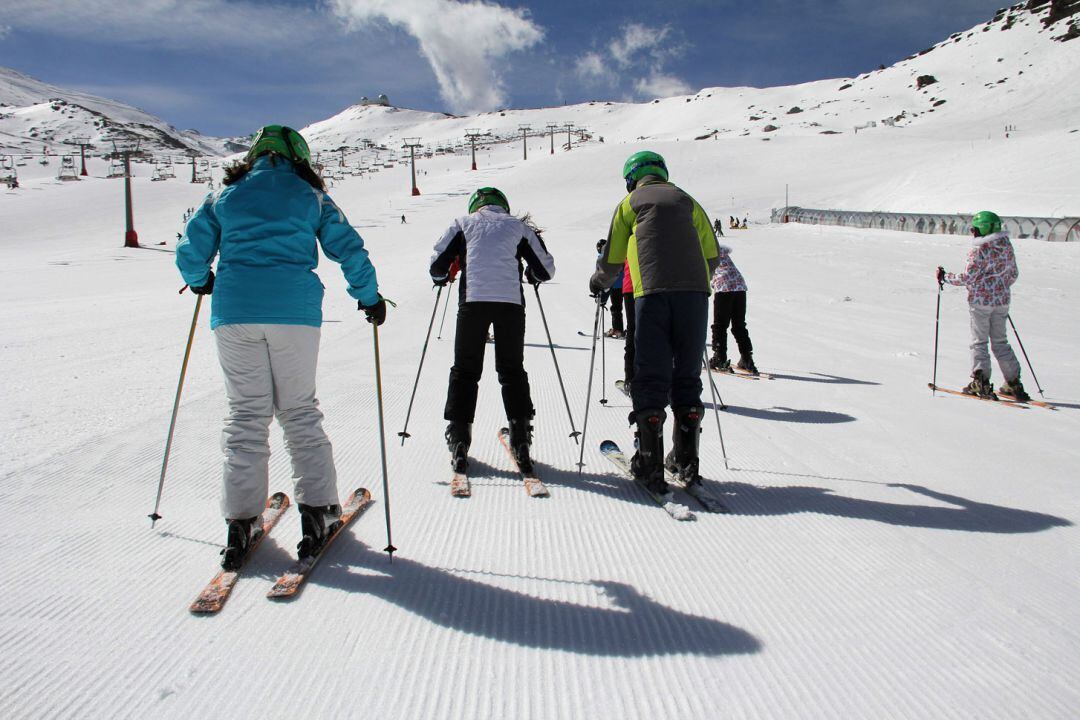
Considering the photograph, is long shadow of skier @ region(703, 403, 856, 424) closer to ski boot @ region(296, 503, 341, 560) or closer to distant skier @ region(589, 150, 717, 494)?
distant skier @ region(589, 150, 717, 494)

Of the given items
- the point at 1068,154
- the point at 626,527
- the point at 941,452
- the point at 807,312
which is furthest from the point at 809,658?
the point at 1068,154

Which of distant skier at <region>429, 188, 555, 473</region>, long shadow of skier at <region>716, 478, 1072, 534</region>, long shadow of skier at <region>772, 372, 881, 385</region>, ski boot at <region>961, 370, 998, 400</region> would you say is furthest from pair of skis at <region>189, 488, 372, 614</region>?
ski boot at <region>961, 370, 998, 400</region>

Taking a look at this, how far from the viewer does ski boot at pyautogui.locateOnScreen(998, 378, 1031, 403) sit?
20.9 feet

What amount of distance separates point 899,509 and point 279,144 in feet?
12.9

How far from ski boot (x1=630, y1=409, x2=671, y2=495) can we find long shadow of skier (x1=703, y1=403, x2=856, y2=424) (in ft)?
7.94

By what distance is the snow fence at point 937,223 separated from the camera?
71.3 ft

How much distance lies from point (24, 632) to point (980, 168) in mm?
46495

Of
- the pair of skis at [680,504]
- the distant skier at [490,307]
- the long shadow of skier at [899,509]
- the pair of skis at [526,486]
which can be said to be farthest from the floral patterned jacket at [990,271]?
the pair of skis at [526,486]

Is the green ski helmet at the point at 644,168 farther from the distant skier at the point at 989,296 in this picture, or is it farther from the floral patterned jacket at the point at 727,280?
the distant skier at the point at 989,296

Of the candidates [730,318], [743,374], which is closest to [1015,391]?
[743,374]

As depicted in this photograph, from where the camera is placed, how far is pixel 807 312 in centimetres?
1330

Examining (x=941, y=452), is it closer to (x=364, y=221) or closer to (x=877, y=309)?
(x=877, y=309)

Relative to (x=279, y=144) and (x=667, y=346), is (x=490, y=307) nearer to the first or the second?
(x=667, y=346)

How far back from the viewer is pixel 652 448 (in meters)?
3.74
